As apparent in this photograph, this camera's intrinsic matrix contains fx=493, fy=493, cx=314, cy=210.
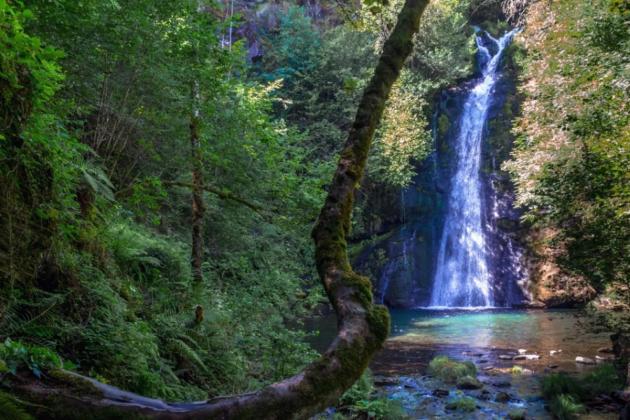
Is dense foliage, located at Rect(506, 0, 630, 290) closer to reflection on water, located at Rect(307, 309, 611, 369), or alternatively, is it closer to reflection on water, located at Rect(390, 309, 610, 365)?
reflection on water, located at Rect(307, 309, 611, 369)

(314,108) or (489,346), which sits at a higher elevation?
(314,108)

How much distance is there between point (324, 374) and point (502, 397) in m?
9.24

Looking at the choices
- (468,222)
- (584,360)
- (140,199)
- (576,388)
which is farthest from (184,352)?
(468,222)

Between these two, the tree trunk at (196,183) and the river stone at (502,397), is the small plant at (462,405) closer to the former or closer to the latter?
the river stone at (502,397)

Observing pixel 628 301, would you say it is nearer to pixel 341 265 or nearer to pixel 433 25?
pixel 341 265

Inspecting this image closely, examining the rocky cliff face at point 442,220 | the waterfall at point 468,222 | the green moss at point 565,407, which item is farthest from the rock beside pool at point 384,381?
the waterfall at point 468,222

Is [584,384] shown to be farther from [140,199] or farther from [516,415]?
[140,199]

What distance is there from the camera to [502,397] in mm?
9859

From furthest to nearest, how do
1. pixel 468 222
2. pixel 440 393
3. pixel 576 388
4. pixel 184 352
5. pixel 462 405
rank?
pixel 468 222, pixel 440 393, pixel 576 388, pixel 462 405, pixel 184 352

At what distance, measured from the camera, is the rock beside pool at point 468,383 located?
10594 mm

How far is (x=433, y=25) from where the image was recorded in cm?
2688

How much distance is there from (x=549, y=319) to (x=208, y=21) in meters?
17.2

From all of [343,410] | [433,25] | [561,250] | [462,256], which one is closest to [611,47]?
[561,250]

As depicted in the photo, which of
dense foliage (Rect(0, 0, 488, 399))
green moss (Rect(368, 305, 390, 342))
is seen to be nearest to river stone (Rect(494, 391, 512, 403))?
dense foliage (Rect(0, 0, 488, 399))
